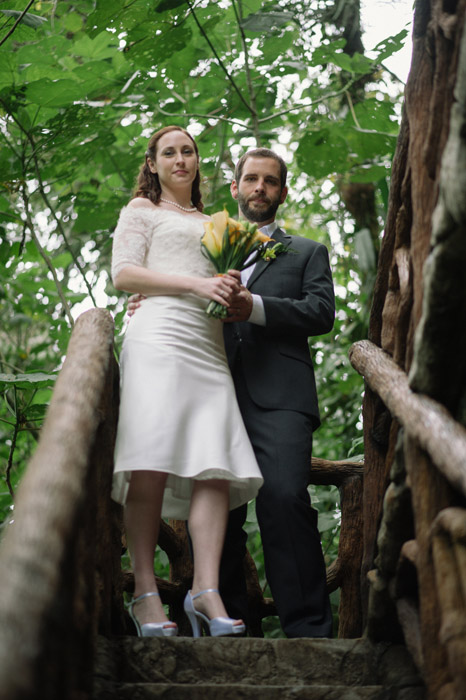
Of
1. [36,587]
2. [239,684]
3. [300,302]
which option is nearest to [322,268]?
A: [300,302]

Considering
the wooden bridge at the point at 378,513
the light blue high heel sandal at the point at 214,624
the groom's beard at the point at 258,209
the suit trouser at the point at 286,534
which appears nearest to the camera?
the wooden bridge at the point at 378,513

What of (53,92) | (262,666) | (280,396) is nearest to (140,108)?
(53,92)

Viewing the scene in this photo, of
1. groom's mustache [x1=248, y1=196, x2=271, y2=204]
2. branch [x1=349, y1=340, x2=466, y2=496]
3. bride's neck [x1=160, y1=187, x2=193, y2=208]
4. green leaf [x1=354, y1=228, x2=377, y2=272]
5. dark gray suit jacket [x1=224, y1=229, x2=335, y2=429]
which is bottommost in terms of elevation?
branch [x1=349, y1=340, x2=466, y2=496]

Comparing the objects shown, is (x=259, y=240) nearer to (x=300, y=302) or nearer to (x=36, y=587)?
(x=300, y=302)

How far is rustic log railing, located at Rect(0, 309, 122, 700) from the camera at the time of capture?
1241mm

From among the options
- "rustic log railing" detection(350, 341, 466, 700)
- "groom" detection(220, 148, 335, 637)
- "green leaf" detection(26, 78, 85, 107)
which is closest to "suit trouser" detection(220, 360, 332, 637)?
"groom" detection(220, 148, 335, 637)

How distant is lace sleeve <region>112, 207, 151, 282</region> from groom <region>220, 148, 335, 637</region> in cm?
41

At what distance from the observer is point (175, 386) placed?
288 centimetres

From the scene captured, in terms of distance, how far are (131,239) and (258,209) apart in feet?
2.42

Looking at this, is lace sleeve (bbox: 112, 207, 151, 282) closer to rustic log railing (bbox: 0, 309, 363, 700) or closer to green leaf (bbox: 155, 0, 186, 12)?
rustic log railing (bbox: 0, 309, 363, 700)

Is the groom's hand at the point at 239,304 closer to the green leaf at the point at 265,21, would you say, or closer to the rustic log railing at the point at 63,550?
the rustic log railing at the point at 63,550

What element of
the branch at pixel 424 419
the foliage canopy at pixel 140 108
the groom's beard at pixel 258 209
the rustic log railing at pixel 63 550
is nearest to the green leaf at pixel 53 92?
the foliage canopy at pixel 140 108

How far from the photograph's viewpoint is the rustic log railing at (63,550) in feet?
4.07

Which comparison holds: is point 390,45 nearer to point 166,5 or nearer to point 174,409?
point 166,5
